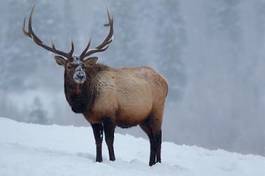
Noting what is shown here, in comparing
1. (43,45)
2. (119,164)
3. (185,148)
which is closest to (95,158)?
(119,164)

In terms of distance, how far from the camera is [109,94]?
38.2 ft

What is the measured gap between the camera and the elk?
11469mm

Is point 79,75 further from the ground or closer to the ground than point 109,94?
further from the ground

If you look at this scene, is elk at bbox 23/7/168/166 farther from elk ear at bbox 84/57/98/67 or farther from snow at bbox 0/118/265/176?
snow at bbox 0/118/265/176

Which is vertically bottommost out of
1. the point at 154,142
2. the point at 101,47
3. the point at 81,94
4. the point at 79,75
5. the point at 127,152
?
the point at 127,152

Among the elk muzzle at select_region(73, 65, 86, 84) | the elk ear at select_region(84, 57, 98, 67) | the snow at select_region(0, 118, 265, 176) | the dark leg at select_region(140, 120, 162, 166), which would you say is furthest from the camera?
the dark leg at select_region(140, 120, 162, 166)

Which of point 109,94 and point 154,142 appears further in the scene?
point 154,142

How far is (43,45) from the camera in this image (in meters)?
11.9

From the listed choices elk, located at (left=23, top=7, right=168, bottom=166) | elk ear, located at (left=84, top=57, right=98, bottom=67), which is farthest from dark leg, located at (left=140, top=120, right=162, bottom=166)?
elk ear, located at (left=84, top=57, right=98, bottom=67)

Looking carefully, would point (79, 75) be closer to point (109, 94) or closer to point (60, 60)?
point (60, 60)

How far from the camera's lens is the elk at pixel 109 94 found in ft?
37.6

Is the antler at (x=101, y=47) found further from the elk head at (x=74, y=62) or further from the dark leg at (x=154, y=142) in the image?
the dark leg at (x=154, y=142)

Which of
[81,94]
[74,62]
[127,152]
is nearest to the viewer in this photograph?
[74,62]

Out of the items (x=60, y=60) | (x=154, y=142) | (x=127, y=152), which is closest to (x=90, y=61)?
(x=60, y=60)
